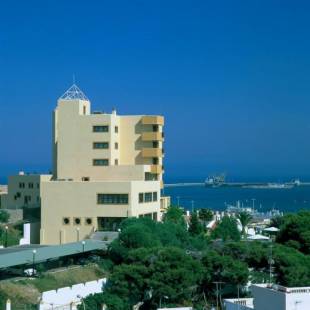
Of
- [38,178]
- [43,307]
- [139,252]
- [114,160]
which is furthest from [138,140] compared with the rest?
[43,307]

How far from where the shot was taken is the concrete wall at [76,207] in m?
47.7

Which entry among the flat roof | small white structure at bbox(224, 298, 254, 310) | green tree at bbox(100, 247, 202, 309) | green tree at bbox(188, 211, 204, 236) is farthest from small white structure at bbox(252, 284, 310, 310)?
green tree at bbox(188, 211, 204, 236)

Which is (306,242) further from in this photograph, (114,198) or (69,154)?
(69,154)

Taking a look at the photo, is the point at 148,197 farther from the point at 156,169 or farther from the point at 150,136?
the point at 150,136

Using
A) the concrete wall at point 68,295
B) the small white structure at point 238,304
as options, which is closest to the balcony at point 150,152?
the concrete wall at point 68,295

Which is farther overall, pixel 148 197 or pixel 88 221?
pixel 148 197

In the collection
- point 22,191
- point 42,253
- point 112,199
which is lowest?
point 42,253

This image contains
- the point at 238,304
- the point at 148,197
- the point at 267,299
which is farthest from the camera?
the point at 148,197

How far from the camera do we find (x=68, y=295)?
109 ft

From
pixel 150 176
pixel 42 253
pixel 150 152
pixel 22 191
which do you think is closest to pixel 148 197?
pixel 150 176

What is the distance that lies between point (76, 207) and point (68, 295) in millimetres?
15211

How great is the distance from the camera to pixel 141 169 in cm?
5088

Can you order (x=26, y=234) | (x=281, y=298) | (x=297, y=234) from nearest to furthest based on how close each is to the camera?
(x=281, y=298)
(x=297, y=234)
(x=26, y=234)

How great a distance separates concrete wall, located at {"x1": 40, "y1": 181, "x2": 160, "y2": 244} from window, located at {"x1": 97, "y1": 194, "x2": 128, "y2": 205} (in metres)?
0.20
